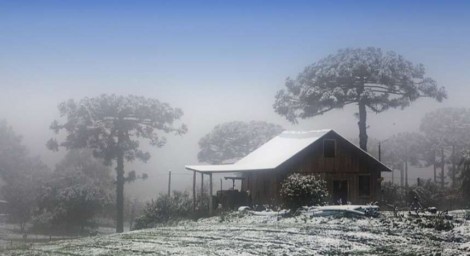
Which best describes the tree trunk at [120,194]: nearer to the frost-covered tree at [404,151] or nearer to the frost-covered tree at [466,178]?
the frost-covered tree at [466,178]

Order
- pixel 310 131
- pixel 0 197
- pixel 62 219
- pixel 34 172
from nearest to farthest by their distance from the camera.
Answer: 1. pixel 310 131
2. pixel 62 219
3. pixel 0 197
4. pixel 34 172

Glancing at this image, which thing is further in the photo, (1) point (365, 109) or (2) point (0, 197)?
(2) point (0, 197)

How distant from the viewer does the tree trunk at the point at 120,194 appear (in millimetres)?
62188

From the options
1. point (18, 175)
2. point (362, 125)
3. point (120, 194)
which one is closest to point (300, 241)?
point (362, 125)

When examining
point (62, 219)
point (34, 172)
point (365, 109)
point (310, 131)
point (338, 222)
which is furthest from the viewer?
point (34, 172)

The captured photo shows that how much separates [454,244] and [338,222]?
28.0 ft

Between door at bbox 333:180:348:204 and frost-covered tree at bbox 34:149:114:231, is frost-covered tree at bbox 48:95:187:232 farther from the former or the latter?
door at bbox 333:180:348:204

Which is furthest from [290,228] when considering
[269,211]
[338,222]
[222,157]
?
[222,157]

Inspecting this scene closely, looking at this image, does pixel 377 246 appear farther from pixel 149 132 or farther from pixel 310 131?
pixel 149 132

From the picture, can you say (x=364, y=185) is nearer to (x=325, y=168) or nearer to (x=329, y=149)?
(x=325, y=168)

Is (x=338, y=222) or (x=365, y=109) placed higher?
(x=365, y=109)

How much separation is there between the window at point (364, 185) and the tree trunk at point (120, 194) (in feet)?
94.1

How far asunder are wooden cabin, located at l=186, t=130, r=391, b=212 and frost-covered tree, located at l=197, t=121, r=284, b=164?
50.9m

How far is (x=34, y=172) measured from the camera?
95062mm
